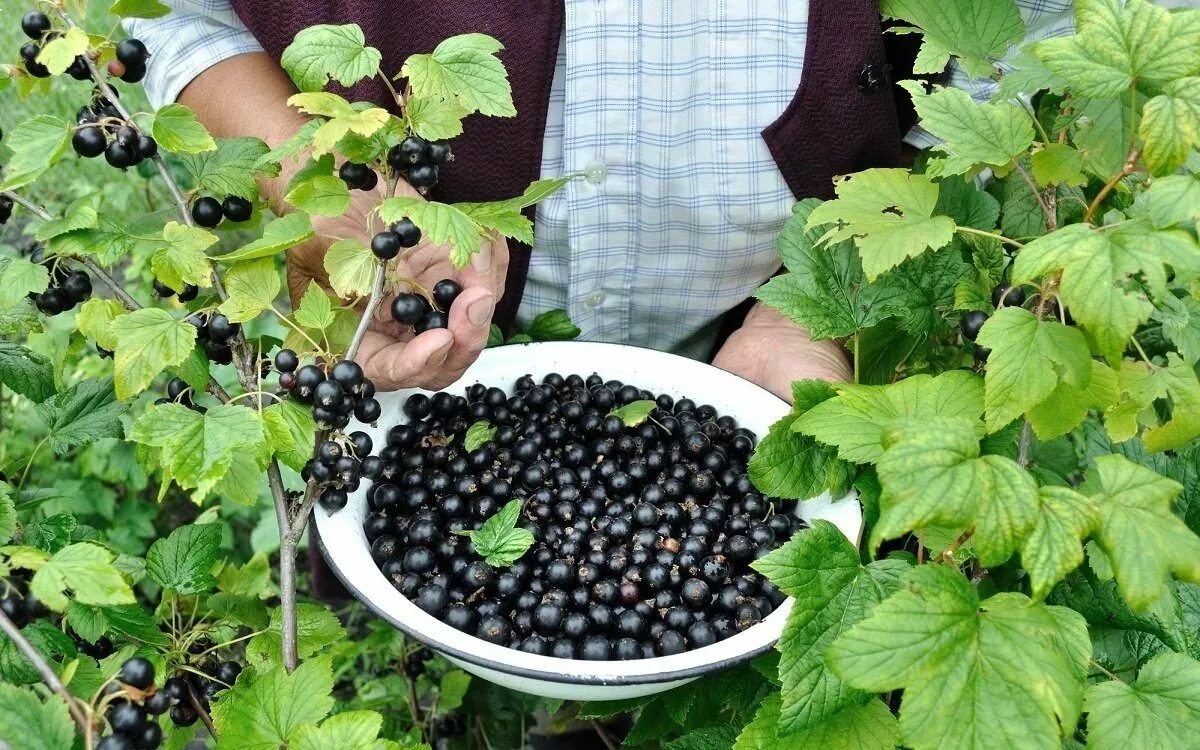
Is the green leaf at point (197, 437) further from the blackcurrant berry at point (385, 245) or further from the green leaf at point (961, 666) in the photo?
the green leaf at point (961, 666)

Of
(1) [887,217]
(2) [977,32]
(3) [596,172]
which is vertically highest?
(2) [977,32]

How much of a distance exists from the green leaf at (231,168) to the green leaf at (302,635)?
370mm

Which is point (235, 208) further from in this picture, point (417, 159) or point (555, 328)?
point (555, 328)

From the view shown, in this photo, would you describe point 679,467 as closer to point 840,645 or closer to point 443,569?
point 443,569

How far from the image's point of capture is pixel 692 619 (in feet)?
2.75

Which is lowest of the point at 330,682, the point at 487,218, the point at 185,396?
the point at 330,682

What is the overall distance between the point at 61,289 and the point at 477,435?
0.42 m

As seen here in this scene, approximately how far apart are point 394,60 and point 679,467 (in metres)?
0.59

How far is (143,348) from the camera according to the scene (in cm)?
67

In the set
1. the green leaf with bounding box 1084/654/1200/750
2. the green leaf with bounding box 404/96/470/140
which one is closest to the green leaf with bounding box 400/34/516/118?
the green leaf with bounding box 404/96/470/140

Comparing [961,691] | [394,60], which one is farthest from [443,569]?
[394,60]

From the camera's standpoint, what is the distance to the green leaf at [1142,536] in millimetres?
533

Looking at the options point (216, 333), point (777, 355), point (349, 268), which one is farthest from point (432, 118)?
point (777, 355)

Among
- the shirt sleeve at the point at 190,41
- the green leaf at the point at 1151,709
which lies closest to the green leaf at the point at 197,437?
the green leaf at the point at 1151,709
